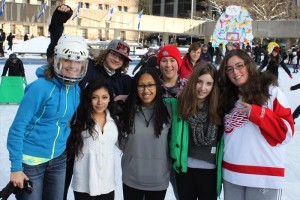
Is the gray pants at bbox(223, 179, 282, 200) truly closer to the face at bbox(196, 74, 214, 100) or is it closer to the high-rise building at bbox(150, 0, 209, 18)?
the face at bbox(196, 74, 214, 100)

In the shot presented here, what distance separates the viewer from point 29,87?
2.12 m

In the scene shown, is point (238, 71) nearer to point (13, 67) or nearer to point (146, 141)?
point (146, 141)

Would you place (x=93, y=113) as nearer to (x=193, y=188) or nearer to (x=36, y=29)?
(x=193, y=188)

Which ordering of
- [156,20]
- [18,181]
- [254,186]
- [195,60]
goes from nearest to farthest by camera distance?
[18,181], [254,186], [195,60], [156,20]

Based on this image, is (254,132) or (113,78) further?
(113,78)

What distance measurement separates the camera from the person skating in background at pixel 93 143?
2.40 metres

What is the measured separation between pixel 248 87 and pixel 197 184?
75 centimetres

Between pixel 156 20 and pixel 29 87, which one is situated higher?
pixel 156 20

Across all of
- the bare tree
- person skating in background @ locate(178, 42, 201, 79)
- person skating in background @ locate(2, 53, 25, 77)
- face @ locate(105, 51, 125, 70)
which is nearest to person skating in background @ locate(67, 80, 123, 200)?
face @ locate(105, 51, 125, 70)

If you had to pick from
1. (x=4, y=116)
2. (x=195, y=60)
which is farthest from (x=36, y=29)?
(x=195, y=60)

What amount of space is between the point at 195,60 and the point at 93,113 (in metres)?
2.41

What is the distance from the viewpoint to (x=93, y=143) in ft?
7.89

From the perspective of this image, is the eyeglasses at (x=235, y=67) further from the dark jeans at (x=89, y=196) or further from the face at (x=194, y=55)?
the face at (x=194, y=55)

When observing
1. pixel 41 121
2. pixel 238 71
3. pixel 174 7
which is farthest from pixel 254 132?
pixel 174 7
